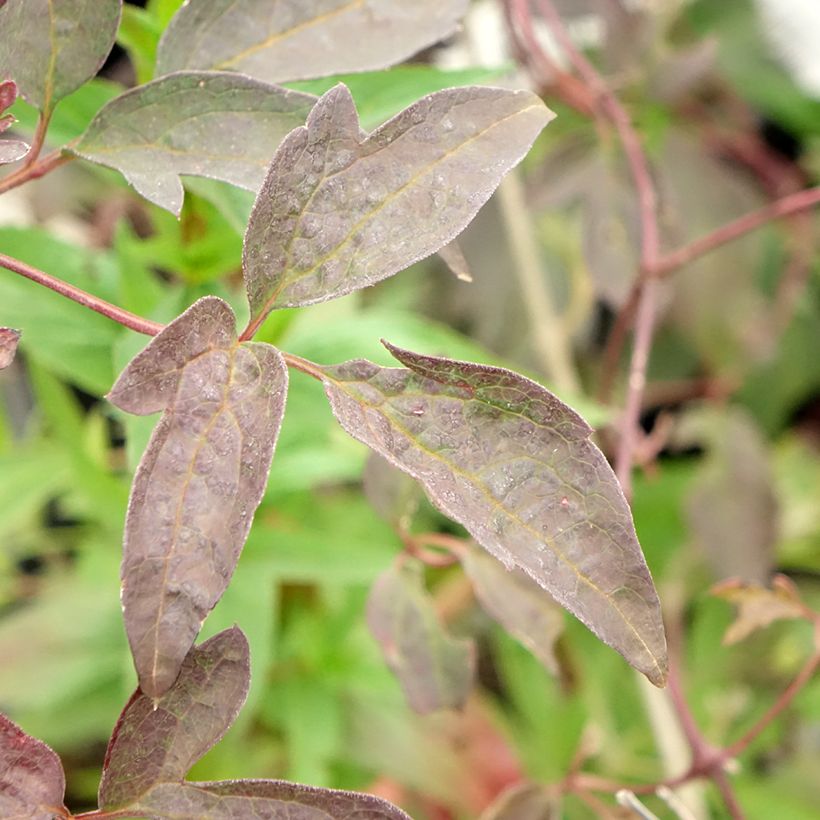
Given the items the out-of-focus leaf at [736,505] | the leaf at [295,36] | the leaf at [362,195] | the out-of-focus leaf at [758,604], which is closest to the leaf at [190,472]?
the leaf at [362,195]

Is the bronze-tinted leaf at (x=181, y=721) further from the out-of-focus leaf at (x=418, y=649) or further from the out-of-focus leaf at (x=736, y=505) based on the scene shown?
the out-of-focus leaf at (x=736, y=505)

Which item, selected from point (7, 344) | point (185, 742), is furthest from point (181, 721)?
point (7, 344)

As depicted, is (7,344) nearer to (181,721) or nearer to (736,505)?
(181,721)

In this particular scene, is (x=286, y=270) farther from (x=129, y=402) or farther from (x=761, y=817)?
(x=761, y=817)

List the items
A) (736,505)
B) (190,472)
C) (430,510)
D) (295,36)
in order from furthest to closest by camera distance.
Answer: (430,510)
(736,505)
(295,36)
(190,472)

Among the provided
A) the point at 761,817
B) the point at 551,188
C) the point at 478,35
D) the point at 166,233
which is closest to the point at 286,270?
the point at 166,233
